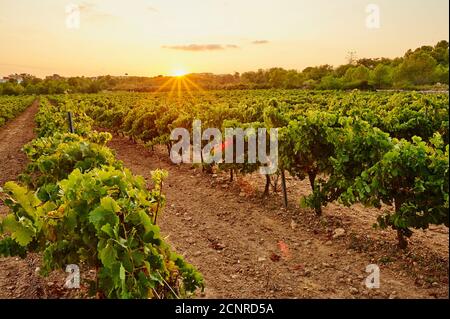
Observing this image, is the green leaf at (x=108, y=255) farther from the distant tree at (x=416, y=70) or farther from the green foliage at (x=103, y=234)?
the distant tree at (x=416, y=70)

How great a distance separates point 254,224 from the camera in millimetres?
8789

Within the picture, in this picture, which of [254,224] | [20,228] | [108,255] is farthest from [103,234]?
[254,224]

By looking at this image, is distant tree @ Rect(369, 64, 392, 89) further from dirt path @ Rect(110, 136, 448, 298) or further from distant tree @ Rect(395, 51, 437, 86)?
dirt path @ Rect(110, 136, 448, 298)

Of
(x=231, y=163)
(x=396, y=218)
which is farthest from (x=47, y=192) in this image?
(x=231, y=163)

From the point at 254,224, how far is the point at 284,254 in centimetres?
157

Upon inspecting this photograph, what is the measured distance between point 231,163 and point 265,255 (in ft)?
13.1

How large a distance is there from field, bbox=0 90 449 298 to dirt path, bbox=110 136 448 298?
3 centimetres

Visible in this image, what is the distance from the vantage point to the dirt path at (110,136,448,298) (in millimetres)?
6090

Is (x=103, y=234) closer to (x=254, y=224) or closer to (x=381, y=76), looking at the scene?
(x=254, y=224)

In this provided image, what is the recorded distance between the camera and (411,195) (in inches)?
258

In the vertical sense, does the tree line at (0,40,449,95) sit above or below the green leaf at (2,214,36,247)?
above

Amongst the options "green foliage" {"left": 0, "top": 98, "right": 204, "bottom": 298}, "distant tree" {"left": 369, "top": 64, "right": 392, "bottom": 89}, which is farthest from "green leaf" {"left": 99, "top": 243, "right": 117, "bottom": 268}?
"distant tree" {"left": 369, "top": 64, "right": 392, "bottom": 89}

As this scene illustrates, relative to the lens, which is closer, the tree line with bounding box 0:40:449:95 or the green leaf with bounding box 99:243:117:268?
the green leaf with bounding box 99:243:117:268
